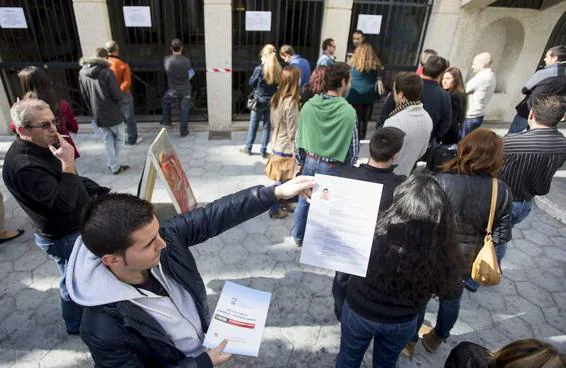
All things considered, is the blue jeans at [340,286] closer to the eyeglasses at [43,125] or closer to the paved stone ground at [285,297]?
the paved stone ground at [285,297]

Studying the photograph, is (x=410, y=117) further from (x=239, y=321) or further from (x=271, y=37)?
(x=271, y=37)

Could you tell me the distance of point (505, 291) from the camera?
3742 mm

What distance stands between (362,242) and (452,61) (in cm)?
687

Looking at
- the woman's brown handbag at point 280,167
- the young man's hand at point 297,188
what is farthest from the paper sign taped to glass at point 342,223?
the woman's brown handbag at point 280,167

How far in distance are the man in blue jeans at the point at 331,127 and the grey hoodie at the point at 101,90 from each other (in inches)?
121

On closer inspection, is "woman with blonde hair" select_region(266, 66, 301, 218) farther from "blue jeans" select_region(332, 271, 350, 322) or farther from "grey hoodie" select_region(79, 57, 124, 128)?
"grey hoodie" select_region(79, 57, 124, 128)

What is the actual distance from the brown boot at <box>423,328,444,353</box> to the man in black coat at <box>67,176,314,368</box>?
2027 millimetres

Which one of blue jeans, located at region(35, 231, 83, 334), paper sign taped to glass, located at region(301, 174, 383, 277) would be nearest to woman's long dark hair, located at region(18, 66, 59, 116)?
blue jeans, located at region(35, 231, 83, 334)

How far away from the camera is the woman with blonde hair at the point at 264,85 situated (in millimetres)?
5328

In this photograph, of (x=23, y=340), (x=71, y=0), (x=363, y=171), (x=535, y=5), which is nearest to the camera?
(x=363, y=171)

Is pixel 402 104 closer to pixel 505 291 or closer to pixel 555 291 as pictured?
pixel 505 291

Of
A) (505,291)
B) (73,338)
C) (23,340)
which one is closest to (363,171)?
(505,291)

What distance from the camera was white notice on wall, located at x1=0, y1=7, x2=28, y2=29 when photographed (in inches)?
237

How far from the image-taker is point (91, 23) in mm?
6195
